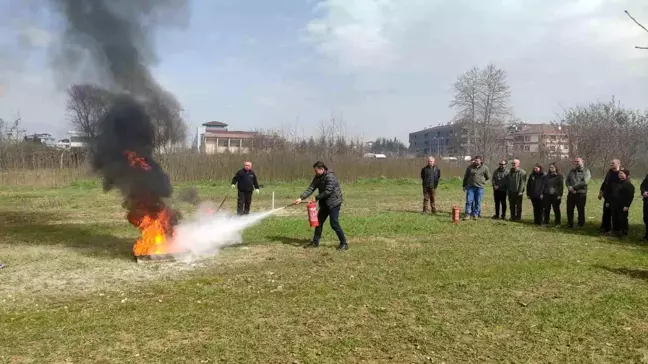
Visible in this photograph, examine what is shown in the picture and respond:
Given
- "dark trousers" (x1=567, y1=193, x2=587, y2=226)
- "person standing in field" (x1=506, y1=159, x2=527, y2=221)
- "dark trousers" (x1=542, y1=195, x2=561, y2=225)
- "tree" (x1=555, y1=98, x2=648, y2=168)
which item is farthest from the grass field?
"tree" (x1=555, y1=98, x2=648, y2=168)

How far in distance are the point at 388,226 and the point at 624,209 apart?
617cm

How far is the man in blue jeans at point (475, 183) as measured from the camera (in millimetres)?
15328

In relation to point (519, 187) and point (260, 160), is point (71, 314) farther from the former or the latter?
point (260, 160)

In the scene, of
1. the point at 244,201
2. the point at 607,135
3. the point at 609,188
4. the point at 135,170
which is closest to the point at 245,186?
the point at 244,201

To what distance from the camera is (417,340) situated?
573 centimetres

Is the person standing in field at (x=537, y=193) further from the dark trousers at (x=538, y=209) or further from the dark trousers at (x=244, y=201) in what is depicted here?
the dark trousers at (x=244, y=201)

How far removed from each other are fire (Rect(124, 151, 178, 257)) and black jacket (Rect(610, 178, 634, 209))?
36.4 feet

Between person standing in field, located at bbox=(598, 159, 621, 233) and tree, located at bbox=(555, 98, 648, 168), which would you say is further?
tree, located at bbox=(555, 98, 648, 168)

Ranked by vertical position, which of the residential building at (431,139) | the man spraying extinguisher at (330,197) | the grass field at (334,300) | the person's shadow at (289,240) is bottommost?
the grass field at (334,300)

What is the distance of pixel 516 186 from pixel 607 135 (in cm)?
2649

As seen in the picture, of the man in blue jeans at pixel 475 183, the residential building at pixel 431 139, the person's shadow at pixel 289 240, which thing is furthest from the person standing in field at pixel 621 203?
the residential building at pixel 431 139

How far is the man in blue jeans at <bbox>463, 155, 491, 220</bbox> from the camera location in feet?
50.3

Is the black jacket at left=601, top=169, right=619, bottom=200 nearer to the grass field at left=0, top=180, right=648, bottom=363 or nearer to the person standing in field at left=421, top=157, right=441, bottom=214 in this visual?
the grass field at left=0, top=180, right=648, bottom=363

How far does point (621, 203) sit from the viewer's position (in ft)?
41.2
